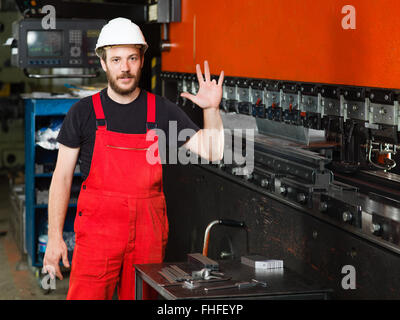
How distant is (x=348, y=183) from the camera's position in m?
2.54

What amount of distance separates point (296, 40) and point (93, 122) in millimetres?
885

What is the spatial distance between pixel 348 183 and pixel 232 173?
879 mm

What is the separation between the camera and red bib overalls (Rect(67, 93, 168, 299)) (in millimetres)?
2561

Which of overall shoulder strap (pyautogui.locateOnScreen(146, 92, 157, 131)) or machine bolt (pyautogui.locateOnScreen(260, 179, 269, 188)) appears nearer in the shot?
overall shoulder strap (pyautogui.locateOnScreen(146, 92, 157, 131))

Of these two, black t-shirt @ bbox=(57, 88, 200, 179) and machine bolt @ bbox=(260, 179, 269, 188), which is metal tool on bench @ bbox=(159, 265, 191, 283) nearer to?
black t-shirt @ bbox=(57, 88, 200, 179)

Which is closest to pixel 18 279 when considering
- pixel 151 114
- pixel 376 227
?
pixel 151 114

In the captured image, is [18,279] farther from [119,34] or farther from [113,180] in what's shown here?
[119,34]

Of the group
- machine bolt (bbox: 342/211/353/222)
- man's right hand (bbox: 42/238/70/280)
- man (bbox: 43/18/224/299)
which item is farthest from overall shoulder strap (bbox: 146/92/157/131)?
machine bolt (bbox: 342/211/353/222)

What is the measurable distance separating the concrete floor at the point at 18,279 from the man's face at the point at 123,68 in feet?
6.51

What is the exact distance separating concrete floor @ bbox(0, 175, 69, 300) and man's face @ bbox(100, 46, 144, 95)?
1983 millimetres

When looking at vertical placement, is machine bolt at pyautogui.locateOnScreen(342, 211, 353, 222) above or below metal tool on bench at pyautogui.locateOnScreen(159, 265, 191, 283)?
above

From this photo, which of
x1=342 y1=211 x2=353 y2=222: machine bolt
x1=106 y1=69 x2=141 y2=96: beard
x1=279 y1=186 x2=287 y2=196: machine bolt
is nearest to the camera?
x1=342 y1=211 x2=353 y2=222: machine bolt
